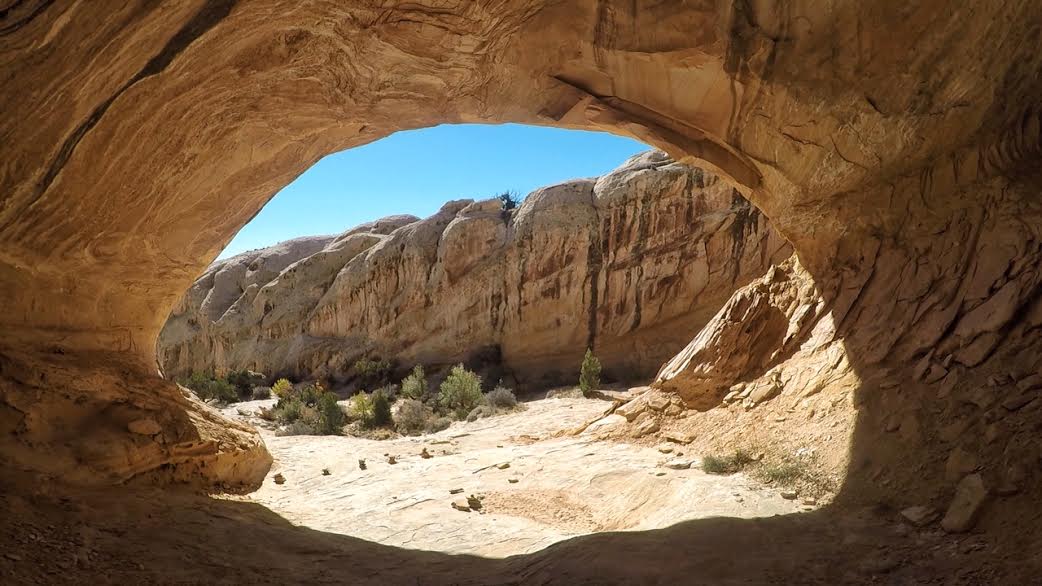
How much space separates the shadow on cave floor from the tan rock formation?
704mm

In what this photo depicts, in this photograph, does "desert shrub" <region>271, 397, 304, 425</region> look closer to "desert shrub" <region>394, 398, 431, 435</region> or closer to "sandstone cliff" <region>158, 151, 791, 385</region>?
"desert shrub" <region>394, 398, 431, 435</region>

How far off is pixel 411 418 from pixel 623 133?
10.3 meters

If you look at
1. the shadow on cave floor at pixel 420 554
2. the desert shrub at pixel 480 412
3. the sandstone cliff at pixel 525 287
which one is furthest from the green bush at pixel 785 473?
the sandstone cliff at pixel 525 287

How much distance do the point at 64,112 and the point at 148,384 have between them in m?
3.23

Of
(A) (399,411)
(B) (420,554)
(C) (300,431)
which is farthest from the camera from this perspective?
(A) (399,411)

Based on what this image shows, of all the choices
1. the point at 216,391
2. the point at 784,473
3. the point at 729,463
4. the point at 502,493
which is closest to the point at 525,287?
the point at 216,391

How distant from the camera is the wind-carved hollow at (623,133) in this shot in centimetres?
478

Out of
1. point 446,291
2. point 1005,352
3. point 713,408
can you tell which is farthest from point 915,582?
point 446,291

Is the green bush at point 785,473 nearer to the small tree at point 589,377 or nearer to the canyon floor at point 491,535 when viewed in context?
the canyon floor at point 491,535

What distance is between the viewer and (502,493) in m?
7.60

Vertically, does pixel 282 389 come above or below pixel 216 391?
above

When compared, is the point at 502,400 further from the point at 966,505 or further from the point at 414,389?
the point at 966,505

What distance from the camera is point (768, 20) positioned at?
627cm

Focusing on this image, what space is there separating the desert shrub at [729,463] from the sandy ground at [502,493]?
0.58 ft
